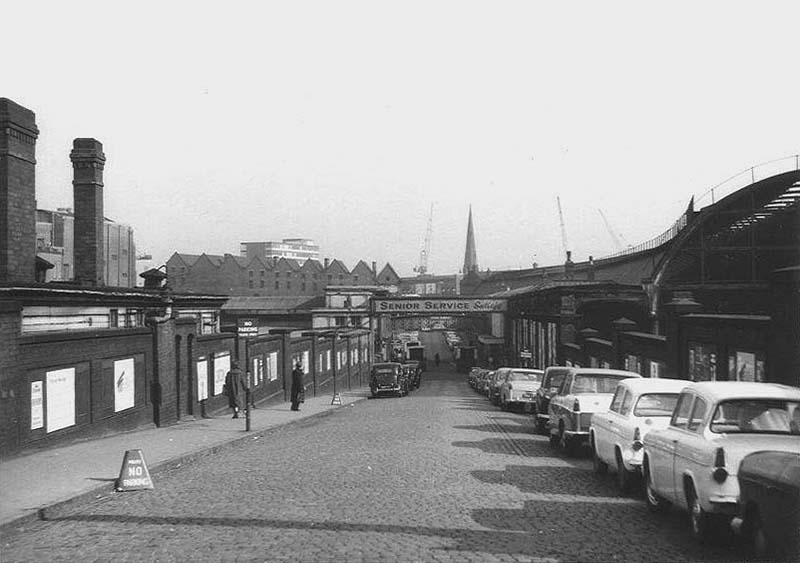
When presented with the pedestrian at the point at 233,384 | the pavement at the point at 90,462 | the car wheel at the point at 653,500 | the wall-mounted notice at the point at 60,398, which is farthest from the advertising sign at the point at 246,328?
the car wheel at the point at 653,500

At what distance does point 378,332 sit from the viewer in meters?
82.8

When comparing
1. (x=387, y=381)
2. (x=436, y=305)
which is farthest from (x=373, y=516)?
(x=436, y=305)

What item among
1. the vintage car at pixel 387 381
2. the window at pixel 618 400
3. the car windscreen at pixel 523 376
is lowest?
the vintage car at pixel 387 381

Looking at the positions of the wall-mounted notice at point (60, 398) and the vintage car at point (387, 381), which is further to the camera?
the vintage car at point (387, 381)

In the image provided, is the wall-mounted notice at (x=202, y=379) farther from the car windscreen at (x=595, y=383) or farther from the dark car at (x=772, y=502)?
the dark car at (x=772, y=502)

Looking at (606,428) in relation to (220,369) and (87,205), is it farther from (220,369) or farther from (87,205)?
(87,205)

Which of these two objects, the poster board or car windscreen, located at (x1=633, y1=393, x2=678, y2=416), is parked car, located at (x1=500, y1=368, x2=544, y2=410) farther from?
car windscreen, located at (x1=633, y1=393, x2=678, y2=416)

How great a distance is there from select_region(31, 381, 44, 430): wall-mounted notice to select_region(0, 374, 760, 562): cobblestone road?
312 centimetres

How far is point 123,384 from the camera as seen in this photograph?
1984 cm

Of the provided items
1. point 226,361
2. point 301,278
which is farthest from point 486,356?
point 226,361

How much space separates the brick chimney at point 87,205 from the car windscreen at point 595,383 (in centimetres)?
1658

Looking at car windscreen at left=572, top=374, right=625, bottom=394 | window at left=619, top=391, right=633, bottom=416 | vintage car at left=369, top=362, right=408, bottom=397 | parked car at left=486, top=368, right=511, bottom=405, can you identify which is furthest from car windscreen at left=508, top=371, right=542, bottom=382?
window at left=619, top=391, right=633, bottom=416

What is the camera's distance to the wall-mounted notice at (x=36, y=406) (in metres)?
15.4

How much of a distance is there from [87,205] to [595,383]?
58.7ft
